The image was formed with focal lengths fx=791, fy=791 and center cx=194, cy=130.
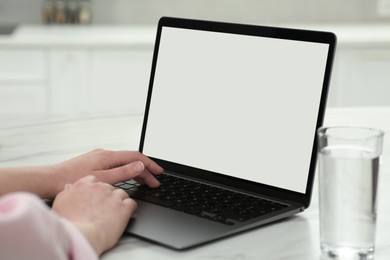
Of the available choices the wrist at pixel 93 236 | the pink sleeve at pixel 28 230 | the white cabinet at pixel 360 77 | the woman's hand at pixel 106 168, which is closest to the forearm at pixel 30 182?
the woman's hand at pixel 106 168

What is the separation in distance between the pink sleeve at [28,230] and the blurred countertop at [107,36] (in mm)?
2470

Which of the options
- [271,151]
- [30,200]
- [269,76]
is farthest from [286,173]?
[30,200]

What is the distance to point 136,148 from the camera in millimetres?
1515

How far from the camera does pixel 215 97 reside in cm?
129

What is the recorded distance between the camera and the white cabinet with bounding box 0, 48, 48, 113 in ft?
10.5

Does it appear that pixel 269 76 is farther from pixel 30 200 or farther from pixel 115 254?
pixel 30 200

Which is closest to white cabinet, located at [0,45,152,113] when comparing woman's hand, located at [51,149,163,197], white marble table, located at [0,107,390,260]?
white marble table, located at [0,107,390,260]

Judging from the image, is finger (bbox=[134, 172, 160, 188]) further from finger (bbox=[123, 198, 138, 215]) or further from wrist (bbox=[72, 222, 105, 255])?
wrist (bbox=[72, 222, 105, 255])

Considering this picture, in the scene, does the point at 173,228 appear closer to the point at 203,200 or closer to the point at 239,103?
the point at 203,200

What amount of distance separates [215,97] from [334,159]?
365mm

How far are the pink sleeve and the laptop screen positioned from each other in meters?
0.47

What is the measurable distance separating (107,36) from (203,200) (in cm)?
230

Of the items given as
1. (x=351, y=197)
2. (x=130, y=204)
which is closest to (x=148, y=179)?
(x=130, y=204)

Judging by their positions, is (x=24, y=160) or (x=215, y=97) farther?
(x=24, y=160)
